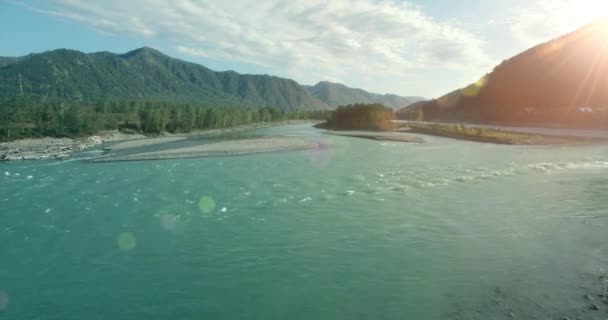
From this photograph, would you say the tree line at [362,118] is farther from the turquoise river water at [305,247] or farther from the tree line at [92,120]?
the turquoise river water at [305,247]

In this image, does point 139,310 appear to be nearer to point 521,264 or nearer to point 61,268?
point 61,268

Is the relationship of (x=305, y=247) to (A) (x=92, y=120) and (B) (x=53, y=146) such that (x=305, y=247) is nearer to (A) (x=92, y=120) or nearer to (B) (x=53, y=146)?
(B) (x=53, y=146)

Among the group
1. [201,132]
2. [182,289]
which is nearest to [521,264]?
[182,289]

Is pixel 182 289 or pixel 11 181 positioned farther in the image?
pixel 11 181

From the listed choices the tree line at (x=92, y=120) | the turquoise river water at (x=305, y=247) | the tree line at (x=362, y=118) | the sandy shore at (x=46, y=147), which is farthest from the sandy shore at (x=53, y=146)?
the tree line at (x=362, y=118)

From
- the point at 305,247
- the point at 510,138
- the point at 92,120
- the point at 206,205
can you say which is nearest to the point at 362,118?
the point at 510,138

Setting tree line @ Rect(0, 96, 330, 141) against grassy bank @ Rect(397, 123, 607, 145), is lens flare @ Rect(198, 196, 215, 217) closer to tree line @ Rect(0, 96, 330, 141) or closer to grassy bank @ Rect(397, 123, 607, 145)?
grassy bank @ Rect(397, 123, 607, 145)
